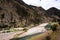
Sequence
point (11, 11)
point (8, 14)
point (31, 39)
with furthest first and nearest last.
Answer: point (11, 11), point (8, 14), point (31, 39)

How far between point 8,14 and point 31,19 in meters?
36.9

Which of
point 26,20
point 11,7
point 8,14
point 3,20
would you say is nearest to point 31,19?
point 26,20

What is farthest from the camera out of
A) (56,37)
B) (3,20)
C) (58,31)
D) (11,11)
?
(11,11)

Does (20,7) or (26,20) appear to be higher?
(20,7)

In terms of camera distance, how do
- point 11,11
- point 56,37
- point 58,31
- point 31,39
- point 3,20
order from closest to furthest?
point 56,37 < point 58,31 < point 31,39 < point 3,20 < point 11,11

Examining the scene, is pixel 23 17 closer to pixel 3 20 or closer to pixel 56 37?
pixel 3 20

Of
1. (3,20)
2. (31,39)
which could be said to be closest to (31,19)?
(3,20)

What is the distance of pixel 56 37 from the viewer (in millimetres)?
23453

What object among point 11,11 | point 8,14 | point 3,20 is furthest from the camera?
point 11,11

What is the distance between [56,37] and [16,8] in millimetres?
132934

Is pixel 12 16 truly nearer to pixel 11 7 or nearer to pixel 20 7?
pixel 11 7

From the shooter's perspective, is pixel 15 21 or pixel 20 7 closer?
pixel 15 21

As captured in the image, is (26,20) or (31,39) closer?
(31,39)

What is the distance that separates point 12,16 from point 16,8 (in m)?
21.2
